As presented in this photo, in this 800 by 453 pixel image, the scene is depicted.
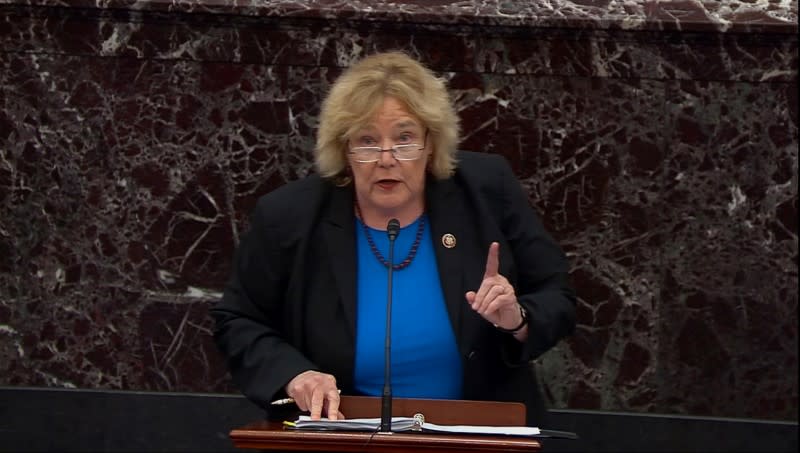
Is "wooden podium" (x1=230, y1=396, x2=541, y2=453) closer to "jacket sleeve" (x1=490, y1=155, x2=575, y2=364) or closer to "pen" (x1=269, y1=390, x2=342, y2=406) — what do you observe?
"pen" (x1=269, y1=390, x2=342, y2=406)

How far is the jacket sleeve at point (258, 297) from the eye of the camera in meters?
3.85

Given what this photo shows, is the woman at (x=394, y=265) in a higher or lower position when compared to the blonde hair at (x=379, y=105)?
lower

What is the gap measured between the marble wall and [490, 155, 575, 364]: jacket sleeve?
41.0 inches

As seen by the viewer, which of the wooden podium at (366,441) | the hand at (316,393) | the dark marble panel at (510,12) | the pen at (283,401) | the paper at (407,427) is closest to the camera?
the wooden podium at (366,441)

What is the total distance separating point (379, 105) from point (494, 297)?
2.36 ft

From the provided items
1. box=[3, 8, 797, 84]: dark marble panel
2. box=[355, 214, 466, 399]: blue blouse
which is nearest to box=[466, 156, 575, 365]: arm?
box=[355, 214, 466, 399]: blue blouse

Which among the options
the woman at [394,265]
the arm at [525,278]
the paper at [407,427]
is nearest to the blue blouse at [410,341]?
the woman at [394,265]

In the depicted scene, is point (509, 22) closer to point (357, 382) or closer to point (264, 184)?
point (264, 184)

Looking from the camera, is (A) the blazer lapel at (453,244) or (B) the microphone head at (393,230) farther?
(A) the blazer lapel at (453,244)

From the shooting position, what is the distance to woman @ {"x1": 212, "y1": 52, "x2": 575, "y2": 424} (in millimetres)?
3807

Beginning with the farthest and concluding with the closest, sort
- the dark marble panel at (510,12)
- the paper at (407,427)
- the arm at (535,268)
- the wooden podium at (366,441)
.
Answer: the dark marble panel at (510,12)
the arm at (535,268)
the paper at (407,427)
the wooden podium at (366,441)

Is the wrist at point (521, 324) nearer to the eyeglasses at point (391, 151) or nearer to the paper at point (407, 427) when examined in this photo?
the paper at point (407, 427)

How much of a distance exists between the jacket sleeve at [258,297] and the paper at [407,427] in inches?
23.2

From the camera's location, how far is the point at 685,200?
5043 millimetres
